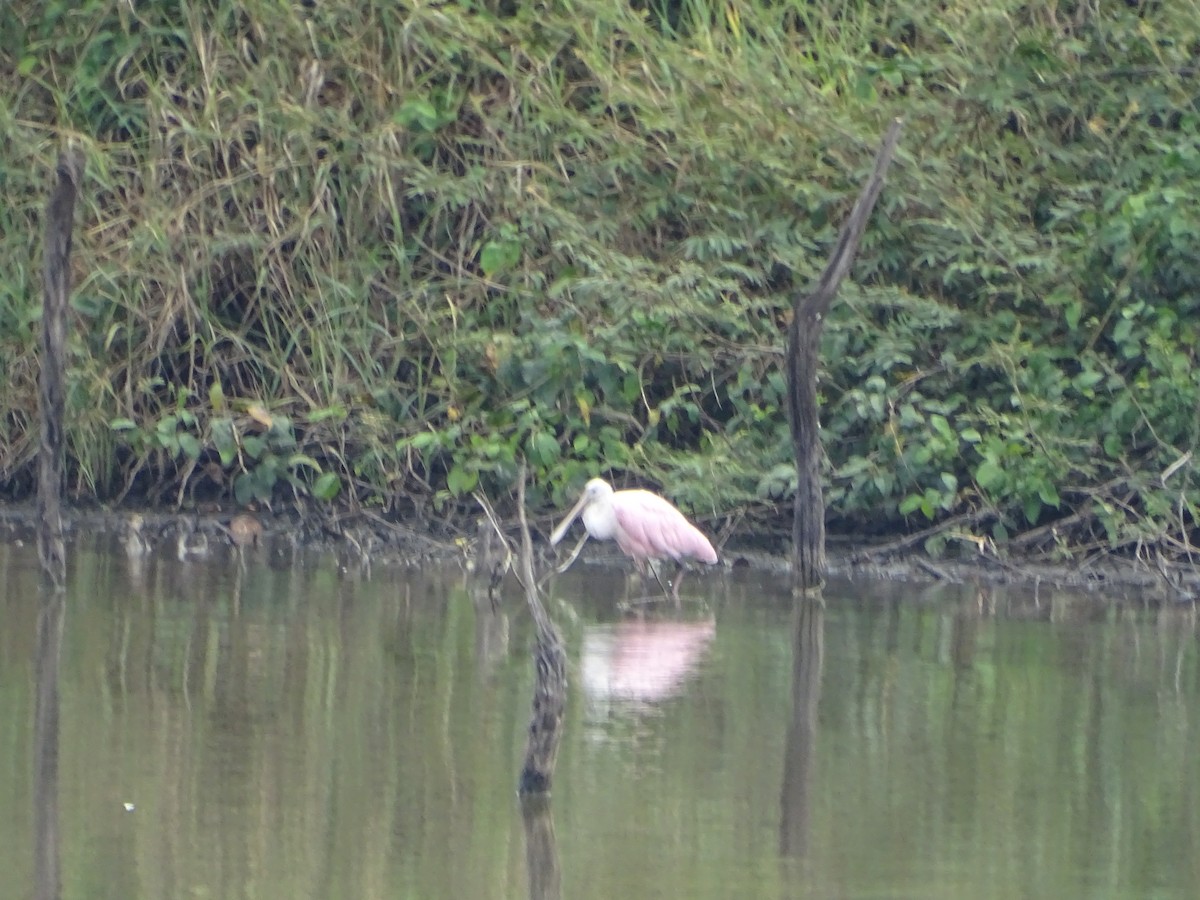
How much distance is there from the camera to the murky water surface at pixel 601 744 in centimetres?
642

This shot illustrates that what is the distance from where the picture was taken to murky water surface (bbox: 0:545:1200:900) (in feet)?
21.1

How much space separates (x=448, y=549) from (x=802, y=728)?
4535mm

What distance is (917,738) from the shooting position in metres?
8.28

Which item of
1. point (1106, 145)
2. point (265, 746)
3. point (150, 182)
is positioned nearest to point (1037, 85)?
point (1106, 145)

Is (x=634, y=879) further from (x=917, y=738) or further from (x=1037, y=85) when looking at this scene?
(x=1037, y=85)

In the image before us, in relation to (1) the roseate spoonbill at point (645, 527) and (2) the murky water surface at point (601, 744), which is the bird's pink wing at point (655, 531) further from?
(2) the murky water surface at point (601, 744)

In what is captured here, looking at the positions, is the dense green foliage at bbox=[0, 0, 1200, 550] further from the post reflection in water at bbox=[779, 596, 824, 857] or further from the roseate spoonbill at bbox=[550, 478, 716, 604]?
the post reflection in water at bbox=[779, 596, 824, 857]

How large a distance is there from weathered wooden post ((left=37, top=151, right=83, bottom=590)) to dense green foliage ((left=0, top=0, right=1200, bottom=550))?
2.52m

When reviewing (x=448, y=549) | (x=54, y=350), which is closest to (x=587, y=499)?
(x=448, y=549)

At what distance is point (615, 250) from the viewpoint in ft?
46.2

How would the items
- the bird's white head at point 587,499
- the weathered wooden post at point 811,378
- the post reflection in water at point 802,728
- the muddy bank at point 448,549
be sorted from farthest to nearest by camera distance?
the muddy bank at point 448,549
the bird's white head at point 587,499
the weathered wooden post at point 811,378
the post reflection in water at point 802,728

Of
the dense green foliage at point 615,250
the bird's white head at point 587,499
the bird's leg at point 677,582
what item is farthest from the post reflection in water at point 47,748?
the dense green foliage at point 615,250

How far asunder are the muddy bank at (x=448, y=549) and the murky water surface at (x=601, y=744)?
447mm

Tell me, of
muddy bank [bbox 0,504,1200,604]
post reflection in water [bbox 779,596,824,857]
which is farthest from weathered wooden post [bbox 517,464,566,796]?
muddy bank [bbox 0,504,1200,604]
